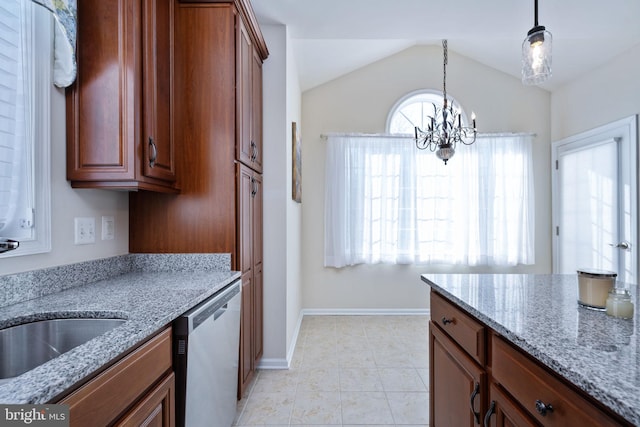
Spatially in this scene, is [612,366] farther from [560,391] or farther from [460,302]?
[460,302]

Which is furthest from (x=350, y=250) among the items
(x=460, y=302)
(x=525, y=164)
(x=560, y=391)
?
(x=560, y=391)

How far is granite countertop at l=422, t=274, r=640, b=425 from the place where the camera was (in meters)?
0.61

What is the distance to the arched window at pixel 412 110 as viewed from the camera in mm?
4098

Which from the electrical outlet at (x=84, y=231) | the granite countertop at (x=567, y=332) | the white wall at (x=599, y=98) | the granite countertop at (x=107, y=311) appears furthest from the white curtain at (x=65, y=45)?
the white wall at (x=599, y=98)

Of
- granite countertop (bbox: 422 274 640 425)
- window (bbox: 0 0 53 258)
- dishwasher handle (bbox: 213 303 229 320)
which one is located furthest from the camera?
dishwasher handle (bbox: 213 303 229 320)

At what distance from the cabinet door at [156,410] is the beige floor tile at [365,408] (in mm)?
1204

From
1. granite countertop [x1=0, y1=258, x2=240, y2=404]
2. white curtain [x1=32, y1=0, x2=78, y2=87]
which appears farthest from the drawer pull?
white curtain [x1=32, y1=0, x2=78, y2=87]

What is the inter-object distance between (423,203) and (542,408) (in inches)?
133

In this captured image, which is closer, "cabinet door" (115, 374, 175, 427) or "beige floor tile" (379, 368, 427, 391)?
"cabinet door" (115, 374, 175, 427)

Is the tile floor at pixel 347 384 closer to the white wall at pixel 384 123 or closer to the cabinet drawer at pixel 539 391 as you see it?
the white wall at pixel 384 123

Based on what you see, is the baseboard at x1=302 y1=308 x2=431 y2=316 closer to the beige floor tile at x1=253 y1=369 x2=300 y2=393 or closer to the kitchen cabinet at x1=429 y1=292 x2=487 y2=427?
the beige floor tile at x1=253 y1=369 x2=300 y2=393

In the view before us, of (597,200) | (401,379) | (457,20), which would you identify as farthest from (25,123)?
(597,200)

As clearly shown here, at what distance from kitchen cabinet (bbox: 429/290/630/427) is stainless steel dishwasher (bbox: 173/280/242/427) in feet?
3.31

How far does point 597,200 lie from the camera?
3342 mm
